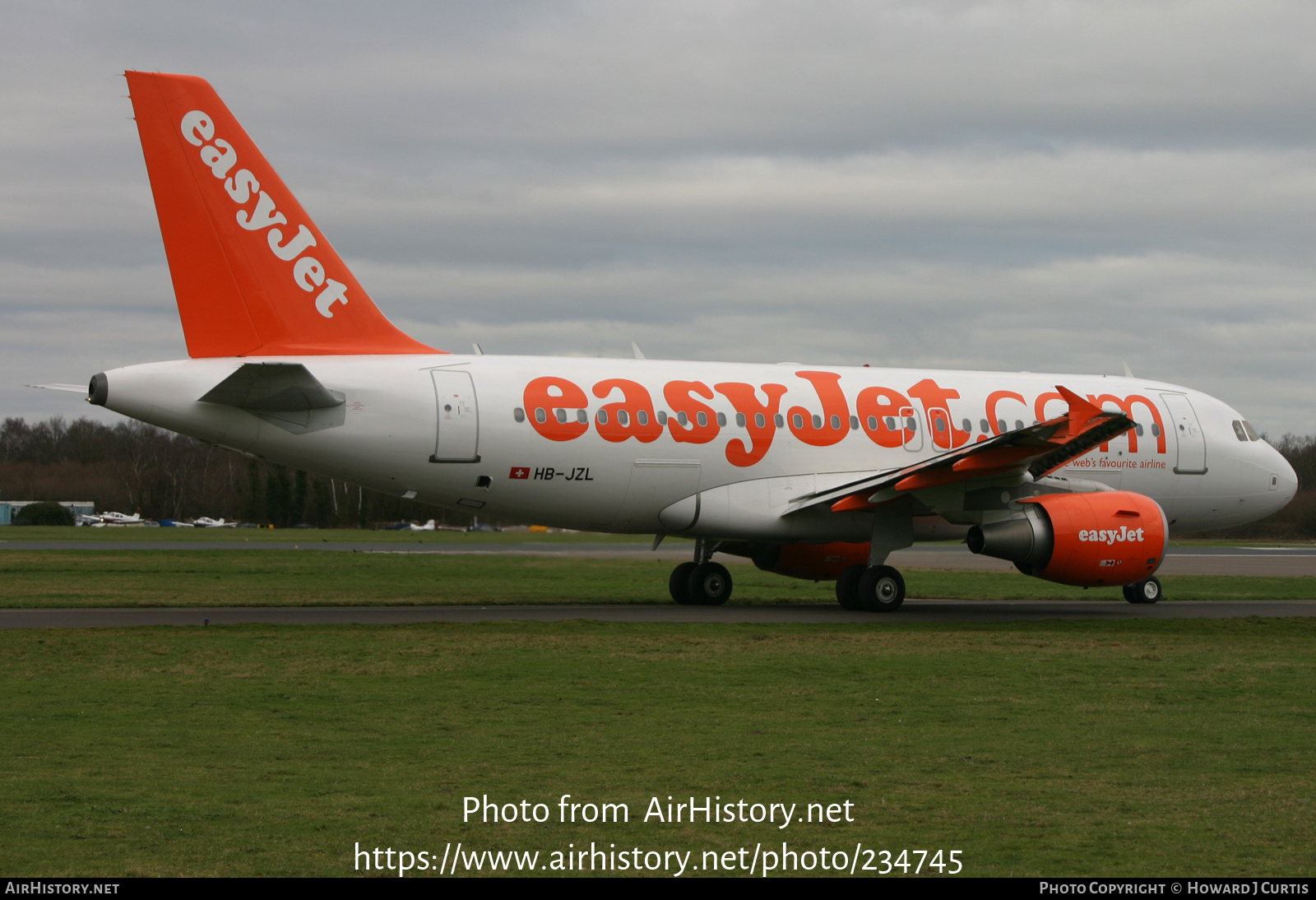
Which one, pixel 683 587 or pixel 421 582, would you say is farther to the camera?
pixel 421 582

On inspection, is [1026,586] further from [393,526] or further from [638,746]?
[393,526]

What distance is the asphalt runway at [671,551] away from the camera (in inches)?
1571

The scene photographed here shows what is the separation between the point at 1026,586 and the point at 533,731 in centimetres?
2260

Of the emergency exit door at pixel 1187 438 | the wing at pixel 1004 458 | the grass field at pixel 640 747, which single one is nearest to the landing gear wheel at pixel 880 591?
the wing at pixel 1004 458

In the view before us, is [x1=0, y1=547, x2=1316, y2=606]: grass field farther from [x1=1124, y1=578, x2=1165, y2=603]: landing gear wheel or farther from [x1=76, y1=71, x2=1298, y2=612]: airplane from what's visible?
[x1=76, y1=71, x2=1298, y2=612]: airplane

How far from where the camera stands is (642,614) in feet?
68.1

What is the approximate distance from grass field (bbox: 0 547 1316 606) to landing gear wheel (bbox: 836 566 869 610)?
2.57 metres

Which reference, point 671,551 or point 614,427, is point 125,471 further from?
point 614,427

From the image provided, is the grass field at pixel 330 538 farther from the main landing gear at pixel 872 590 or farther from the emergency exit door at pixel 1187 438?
the main landing gear at pixel 872 590

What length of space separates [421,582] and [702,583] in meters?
8.07

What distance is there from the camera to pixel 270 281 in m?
19.0

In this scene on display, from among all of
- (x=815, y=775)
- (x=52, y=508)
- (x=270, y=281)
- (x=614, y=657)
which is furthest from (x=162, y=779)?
(x=52, y=508)

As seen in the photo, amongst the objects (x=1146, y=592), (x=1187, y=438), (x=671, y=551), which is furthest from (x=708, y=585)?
(x=671, y=551)

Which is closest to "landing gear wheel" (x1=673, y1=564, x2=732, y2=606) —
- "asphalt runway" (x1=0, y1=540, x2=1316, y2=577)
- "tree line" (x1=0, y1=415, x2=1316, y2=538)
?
"asphalt runway" (x1=0, y1=540, x2=1316, y2=577)
